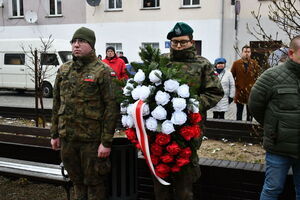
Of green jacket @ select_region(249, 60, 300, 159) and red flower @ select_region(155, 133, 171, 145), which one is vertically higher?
green jacket @ select_region(249, 60, 300, 159)

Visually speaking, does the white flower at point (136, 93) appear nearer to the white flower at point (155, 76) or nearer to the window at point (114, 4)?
the white flower at point (155, 76)

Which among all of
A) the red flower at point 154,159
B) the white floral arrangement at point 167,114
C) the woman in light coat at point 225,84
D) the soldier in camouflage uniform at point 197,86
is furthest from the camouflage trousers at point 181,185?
the woman in light coat at point 225,84

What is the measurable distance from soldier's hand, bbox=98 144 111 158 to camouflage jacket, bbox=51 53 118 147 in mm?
37

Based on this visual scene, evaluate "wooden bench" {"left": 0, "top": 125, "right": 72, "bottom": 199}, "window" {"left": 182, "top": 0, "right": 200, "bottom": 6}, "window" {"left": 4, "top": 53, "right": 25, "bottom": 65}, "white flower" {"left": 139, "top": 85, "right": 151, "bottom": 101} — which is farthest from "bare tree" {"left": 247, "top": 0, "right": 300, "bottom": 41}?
"window" {"left": 182, "top": 0, "right": 200, "bottom": 6}

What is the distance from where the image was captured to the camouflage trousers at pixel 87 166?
147 inches

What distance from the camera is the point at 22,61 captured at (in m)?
17.2

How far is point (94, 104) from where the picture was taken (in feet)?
12.2

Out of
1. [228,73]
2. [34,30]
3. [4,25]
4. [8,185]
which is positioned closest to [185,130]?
[8,185]

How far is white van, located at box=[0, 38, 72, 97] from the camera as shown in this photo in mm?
16422

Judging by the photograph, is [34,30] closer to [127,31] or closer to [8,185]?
[127,31]

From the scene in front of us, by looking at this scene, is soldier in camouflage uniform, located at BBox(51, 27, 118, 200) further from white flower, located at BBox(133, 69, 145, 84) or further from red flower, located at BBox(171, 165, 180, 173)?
red flower, located at BBox(171, 165, 180, 173)

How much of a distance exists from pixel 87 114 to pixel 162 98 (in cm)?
91

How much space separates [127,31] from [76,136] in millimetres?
17268

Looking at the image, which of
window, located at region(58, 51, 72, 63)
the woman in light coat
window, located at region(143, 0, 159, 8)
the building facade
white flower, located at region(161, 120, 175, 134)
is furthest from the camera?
window, located at region(143, 0, 159, 8)
